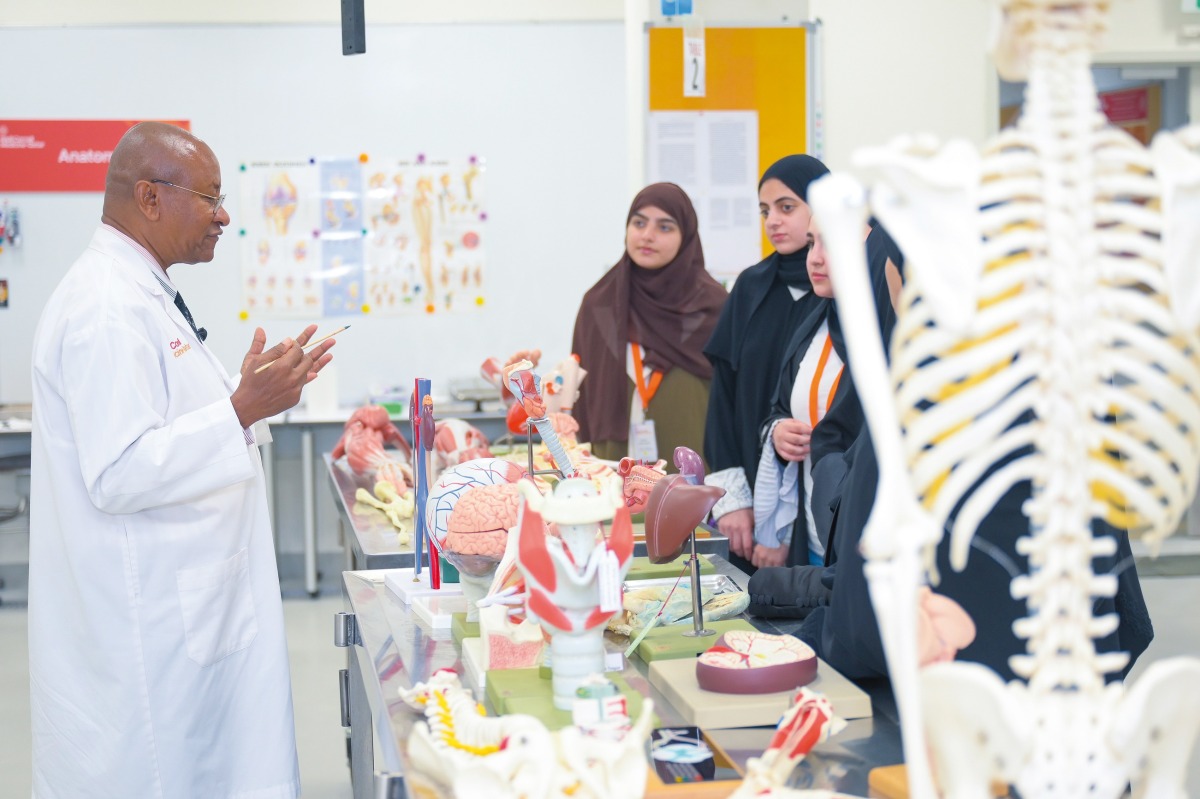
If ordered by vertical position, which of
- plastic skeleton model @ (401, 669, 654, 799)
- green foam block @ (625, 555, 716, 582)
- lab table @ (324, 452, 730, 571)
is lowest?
lab table @ (324, 452, 730, 571)

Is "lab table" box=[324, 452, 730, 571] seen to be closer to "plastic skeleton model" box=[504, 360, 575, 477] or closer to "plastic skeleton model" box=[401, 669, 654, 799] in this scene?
"plastic skeleton model" box=[504, 360, 575, 477]

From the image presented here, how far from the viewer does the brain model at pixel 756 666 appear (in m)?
1.51

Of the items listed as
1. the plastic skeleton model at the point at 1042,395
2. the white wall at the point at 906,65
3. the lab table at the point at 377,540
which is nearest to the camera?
the plastic skeleton model at the point at 1042,395

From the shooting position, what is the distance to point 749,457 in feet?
10.4

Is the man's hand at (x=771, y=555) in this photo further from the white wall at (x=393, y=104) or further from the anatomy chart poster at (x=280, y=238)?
the anatomy chart poster at (x=280, y=238)

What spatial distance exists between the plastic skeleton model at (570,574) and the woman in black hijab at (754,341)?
150cm

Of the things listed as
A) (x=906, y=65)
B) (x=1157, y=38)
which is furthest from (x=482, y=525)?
(x=1157, y=38)

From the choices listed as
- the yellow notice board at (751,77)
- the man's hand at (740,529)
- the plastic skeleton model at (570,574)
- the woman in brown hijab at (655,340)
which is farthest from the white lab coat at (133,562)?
the yellow notice board at (751,77)

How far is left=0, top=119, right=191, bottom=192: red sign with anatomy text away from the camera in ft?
19.5

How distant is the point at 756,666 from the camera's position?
4.99 ft

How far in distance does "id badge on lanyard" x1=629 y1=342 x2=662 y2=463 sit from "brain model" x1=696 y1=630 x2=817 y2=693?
70.8 inches

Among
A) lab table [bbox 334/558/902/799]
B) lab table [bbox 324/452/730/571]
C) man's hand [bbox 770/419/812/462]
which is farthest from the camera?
man's hand [bbox 770/419/812/462]

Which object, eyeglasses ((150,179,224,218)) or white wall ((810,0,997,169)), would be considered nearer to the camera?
eyeglasses ((150,179,224,218))

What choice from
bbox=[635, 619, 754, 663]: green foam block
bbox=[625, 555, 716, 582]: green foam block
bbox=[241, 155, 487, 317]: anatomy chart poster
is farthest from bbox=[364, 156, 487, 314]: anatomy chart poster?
bbox=[635, 619, 754, 663]: green foam block
